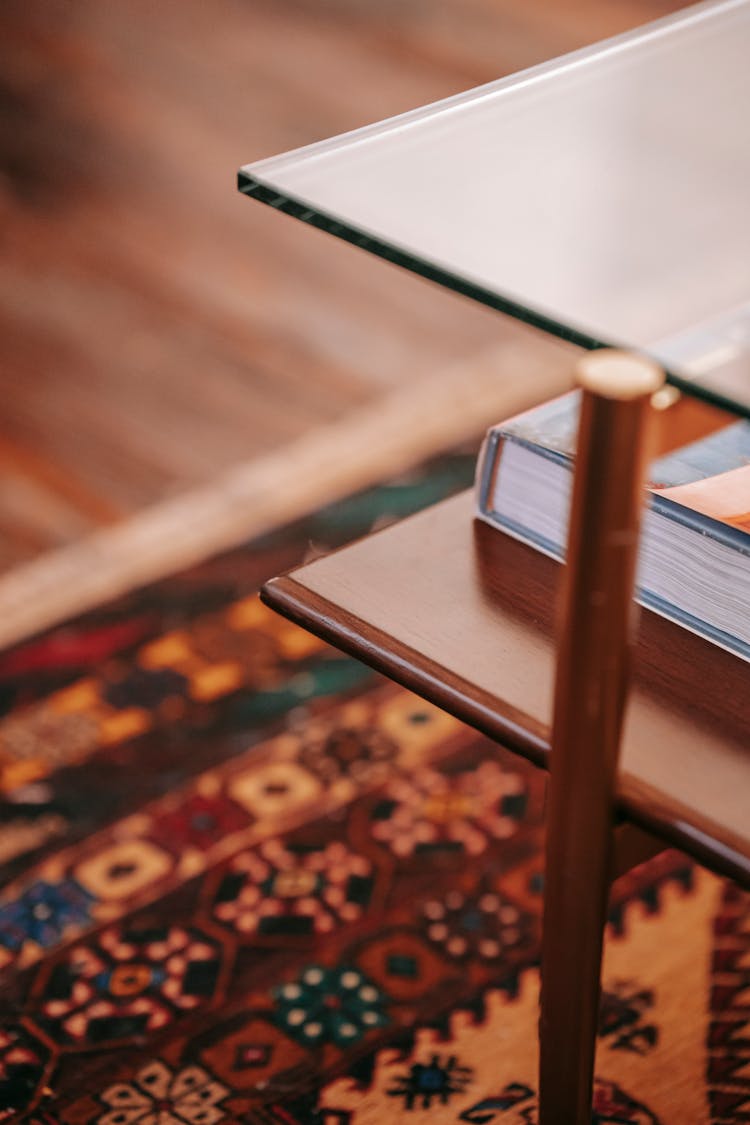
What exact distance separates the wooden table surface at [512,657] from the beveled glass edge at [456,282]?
215mm

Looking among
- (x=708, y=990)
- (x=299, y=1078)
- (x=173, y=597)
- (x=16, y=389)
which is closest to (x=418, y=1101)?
(x=299, y=1078)

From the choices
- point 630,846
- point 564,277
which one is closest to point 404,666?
point 630,846

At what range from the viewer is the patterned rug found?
99 cm

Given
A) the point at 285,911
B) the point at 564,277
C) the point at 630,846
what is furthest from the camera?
the point at 285,911

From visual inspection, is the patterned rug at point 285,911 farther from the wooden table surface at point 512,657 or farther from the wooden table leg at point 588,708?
the wooden table surface at point 512,657

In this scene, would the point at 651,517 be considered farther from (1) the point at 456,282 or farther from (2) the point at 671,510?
(1) the point at 456,282

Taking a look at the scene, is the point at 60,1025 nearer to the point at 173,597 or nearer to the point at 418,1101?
the point at 418,1101

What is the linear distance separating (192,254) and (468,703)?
135cm

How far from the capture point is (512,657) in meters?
0.80

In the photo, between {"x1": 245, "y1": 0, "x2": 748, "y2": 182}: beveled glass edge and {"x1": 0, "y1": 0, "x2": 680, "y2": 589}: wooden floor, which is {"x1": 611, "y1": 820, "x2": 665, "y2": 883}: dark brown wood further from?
{"x1": 0, "y1": 0, "x2": 680, "y2": 589}: wooden floor

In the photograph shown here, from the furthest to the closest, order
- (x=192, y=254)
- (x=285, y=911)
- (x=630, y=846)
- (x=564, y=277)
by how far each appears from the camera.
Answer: (x=192, y=254)
(x=285, y=911)
(x=630, y=846)
(x=564, y=277)

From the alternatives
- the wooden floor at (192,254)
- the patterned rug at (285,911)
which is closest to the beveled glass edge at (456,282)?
the patterned rug at (285,911)

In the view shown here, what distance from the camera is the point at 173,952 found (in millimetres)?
1098

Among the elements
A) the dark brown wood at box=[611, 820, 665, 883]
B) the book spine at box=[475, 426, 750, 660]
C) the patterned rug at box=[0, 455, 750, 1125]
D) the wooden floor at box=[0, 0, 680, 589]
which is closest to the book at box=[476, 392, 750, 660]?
→ the book spine at box=[475, 426, 750, 660]
